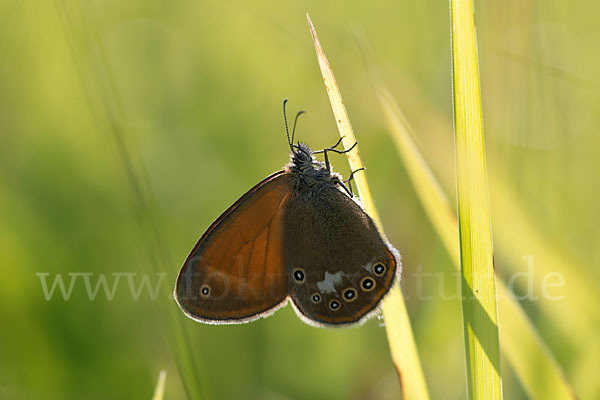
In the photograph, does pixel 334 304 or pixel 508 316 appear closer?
pixel 508 316

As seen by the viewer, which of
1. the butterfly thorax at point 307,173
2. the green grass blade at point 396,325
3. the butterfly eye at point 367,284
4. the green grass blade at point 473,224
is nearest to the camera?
the green grass blade at point 473,224

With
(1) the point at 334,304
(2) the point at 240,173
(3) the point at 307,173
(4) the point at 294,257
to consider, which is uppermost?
(3) the point at 307,173

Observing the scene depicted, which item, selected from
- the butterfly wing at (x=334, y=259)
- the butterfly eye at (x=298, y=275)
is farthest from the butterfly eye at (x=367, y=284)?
the butterfly eye at (x=298, y=275)

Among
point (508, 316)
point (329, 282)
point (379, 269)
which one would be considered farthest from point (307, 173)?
point (508, 316)

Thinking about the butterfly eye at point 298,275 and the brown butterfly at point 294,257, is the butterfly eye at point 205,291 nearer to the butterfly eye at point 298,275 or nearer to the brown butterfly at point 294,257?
the brown butterfly at point 294,257

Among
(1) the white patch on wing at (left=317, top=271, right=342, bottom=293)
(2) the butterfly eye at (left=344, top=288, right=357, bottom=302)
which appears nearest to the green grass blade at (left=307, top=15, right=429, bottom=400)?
(2) the butterfly eye at (left=344, top=288, right=357, bottom=302)

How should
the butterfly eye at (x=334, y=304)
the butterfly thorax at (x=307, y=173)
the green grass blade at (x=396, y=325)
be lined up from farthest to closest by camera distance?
1. the butterfly thorax at (x=307, y=173)
2. the butterfly eye at (x=334, y=304)
3. the green grass blade at (x=396, y=325)

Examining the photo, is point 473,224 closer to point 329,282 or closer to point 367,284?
point 367,284
